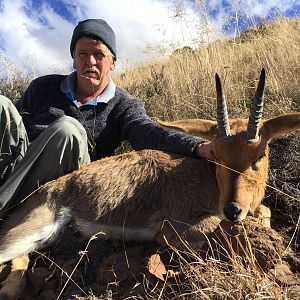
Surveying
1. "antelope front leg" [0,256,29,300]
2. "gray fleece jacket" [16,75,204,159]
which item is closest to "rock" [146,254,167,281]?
"antelope front leg" [0,256,29,300]

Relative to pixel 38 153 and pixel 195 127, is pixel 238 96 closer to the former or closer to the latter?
pixel 195 127

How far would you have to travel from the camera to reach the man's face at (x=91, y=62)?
18.6ft

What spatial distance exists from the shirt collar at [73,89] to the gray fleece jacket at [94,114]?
5cm

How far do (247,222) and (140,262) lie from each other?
0.98 m

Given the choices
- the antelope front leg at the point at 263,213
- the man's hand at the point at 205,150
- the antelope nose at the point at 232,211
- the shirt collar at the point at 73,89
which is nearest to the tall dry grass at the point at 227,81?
the shirt collar at the point at 73,89

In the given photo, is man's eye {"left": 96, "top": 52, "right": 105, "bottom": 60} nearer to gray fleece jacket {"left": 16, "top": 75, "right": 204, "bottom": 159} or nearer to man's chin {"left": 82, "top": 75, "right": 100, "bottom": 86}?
man's chin {"left": 82, "top": 75, "right": 100, "bottom": 86}

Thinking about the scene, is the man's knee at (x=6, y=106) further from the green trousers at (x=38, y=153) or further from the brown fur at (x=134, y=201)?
the brown fur at (x=134, y=201)

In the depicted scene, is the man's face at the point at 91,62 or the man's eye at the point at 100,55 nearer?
the man's face at the point at 91,62

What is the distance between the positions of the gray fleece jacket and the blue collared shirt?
4 centimetres

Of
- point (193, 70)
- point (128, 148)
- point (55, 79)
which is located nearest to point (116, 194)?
point (128, 148)

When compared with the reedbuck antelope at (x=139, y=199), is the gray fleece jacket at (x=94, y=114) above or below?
above

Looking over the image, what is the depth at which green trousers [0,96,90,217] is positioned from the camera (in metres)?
4.47

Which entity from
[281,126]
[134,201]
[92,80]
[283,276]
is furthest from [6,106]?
[283,276]

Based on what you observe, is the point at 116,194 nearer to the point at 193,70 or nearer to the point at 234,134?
the point at 234,134
